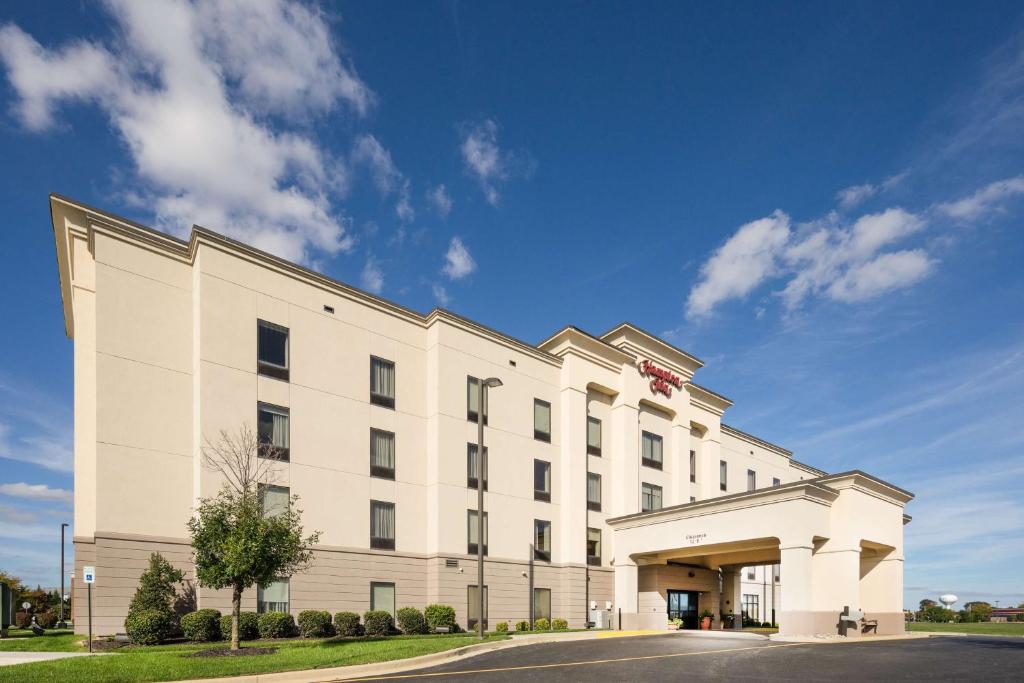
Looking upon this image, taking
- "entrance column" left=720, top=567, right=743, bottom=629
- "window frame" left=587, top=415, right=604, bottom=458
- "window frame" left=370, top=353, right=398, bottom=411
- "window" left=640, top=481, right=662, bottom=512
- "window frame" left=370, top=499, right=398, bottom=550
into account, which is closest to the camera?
"window frame" left=370, top=499, right=398, bottom=550

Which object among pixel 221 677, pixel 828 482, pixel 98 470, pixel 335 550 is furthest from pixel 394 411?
pixel 828 482

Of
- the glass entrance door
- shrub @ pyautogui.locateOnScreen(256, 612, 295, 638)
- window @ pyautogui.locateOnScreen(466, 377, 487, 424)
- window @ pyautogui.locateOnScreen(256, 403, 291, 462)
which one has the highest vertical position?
window @ pyautogui.locateOnScreen(466, 377, 487, 424)

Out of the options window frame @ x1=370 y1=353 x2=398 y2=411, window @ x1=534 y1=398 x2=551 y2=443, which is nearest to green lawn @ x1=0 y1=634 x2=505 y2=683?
window frame @ x1=370 y1=353 x2=398 y2=411

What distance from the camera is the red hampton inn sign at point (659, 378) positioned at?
43844mm

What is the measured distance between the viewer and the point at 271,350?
96.5 feet

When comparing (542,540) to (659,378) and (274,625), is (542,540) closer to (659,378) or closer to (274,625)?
(659,378)

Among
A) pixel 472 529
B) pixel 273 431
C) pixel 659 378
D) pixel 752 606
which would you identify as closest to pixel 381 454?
pixel 273 431

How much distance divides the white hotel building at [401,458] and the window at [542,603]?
0.09 metres

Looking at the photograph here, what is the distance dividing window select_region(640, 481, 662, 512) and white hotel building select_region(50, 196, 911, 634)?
181 millimetres

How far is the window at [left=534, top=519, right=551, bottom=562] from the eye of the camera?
120 ft

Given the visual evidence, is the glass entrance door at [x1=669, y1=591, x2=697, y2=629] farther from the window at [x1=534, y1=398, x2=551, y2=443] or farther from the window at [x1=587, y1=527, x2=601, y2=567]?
the window at [x1=534, y1=398, x2=551, y2=443]

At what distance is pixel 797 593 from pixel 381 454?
1920 centimetres

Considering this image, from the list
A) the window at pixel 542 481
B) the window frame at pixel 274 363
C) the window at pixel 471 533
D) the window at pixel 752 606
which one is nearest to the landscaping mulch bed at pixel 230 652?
the window frame at pixel 274 363

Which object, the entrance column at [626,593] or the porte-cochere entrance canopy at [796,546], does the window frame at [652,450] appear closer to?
the porte-cochere entrance canopy at [796,546]
